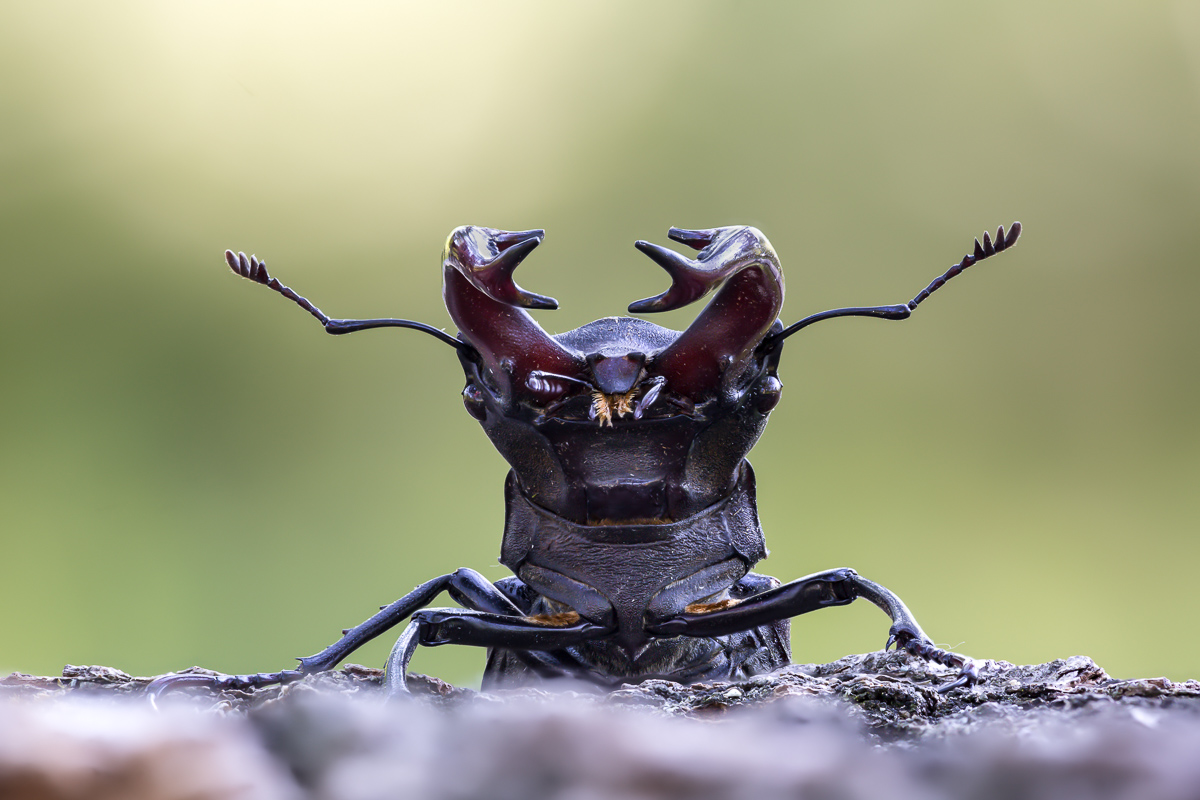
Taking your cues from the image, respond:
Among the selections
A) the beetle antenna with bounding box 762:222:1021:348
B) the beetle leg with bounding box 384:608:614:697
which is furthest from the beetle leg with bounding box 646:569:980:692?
the beetle antenna with bounding box 762:222:1021:348

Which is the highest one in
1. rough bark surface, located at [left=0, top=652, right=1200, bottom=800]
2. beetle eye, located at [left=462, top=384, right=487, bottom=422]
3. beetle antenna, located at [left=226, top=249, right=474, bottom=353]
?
beetle antenna, located at [left=226, top=249, right=474, bottom=353]

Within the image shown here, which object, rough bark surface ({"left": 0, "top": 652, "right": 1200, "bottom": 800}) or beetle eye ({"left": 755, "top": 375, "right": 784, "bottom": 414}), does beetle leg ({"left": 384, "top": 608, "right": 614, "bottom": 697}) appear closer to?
beetle eye ({"left": 755, "top": 375, "right": 784, "bottom": 414})

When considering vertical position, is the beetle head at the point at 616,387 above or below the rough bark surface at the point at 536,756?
above

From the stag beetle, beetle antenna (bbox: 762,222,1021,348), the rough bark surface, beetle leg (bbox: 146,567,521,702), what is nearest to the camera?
the rough bark surface

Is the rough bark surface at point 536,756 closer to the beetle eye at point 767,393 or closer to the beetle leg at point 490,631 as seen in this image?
the beetle leg at point 490,631

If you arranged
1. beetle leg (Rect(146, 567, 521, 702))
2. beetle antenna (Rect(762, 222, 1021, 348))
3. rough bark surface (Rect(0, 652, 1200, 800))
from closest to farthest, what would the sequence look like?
rough bark surface (Rect(0, 652, 1200, 800))
beetle leg (Rect(146, 567, 521, 702))
beetle antenna (Rect(762, 222, 1021, 348))

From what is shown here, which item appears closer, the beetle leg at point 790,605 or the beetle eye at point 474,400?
the beetle leg at point 790,605

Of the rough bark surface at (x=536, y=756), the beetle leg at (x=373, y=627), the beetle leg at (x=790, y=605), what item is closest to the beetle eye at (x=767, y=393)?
the beetle leg at (x=790, y=605)

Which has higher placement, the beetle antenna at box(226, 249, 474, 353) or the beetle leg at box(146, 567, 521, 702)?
the beetle antenna at box(226, 249, 474, 353)
